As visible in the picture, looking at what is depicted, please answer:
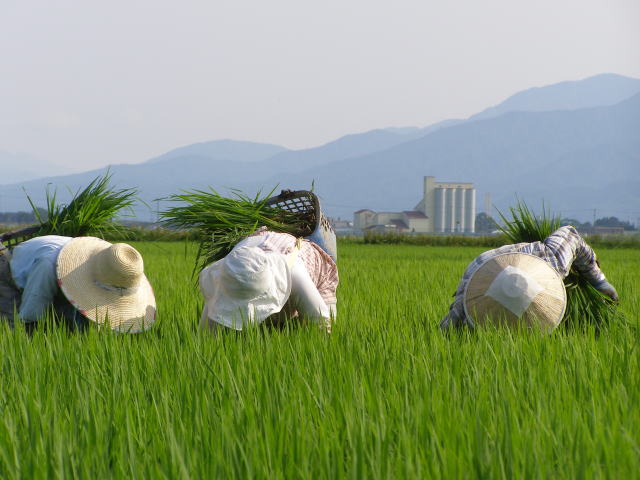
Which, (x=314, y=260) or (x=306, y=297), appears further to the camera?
(x=314, y=260)

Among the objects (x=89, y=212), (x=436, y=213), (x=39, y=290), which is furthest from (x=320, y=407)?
(x=436, y=213)

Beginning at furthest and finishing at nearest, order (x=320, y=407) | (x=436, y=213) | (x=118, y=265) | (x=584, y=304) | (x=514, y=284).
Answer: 1. (x=436, y=213)
2. (x=584, y=304)
3. (x=118, y=265)
4. (x=514, y=284)
5. (x=320, y=407)

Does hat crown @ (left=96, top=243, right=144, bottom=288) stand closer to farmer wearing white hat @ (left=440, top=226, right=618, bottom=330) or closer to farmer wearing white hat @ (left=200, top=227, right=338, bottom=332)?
farmer wearing white hat @ (left=200, top=227, right=338, bottom=332)

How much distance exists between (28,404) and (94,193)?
187 cm

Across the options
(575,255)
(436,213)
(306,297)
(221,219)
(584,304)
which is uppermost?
(221,219)

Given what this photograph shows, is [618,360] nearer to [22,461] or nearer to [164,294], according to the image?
[22,461]

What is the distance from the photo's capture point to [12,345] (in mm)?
2100

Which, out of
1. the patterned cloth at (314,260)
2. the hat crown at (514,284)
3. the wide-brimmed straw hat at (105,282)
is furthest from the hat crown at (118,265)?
the hat crown at (514,284)

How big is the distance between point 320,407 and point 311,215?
2.00 metres

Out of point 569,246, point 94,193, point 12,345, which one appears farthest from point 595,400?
point 94,193

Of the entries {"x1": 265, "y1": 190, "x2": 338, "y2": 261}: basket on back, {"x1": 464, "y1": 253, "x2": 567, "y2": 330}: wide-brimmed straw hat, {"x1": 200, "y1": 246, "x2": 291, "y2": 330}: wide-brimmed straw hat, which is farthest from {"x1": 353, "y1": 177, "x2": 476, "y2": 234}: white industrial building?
{"x1": 200, "y1": 246, "x2": 291, "y2": 330}: wide-brimmed straw hat

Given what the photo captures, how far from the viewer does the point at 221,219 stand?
3131 millimetres

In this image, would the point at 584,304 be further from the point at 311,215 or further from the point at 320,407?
the point at 320,407

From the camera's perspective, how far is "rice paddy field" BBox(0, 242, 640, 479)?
3.67ft
